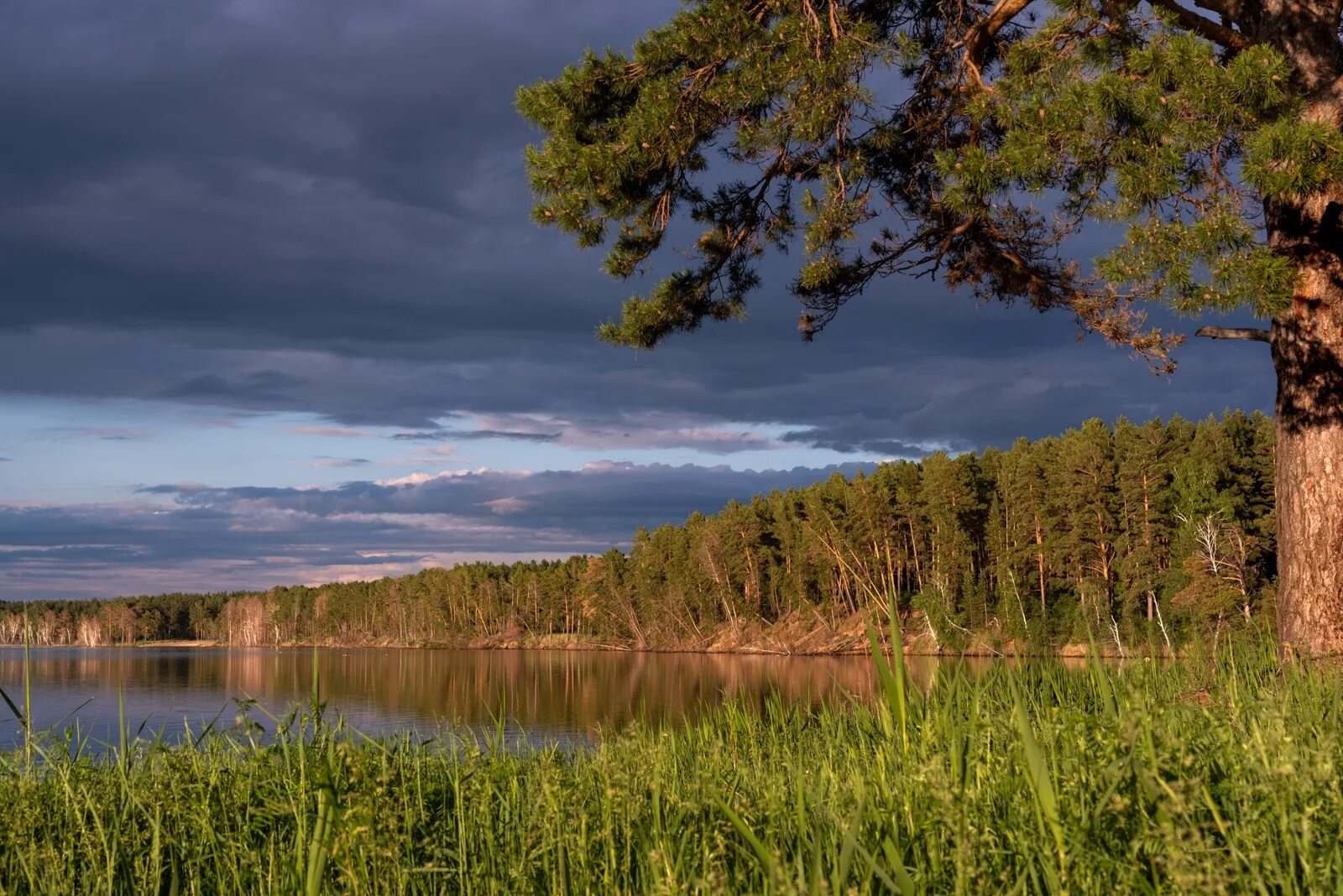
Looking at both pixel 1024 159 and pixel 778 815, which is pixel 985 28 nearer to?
pixel 1024 159

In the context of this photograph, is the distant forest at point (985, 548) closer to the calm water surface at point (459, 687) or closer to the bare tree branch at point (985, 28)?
the calm water surface at point (459, 687)

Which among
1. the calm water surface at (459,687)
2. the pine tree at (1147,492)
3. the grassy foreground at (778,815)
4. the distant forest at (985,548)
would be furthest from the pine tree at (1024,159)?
the pine tree at (1147,492)

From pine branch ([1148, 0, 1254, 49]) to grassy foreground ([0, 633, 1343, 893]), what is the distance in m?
6.71

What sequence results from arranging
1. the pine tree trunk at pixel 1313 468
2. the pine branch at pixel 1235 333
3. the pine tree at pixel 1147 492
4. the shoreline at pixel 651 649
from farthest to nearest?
the pine tree at pixel 1147 492, the pine branch at pixel 1235 333, the pine tree trunk at pixel 1313 468, the shoreline at pixel 651 649

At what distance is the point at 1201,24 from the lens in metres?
9.70

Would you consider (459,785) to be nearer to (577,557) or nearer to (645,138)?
(645,138)

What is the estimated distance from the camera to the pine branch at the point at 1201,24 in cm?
956

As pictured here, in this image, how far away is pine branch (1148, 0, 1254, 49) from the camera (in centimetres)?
956

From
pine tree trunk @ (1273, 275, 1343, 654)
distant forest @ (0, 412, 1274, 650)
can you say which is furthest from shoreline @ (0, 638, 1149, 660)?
pine tree trunk @ (1273, 275, 1343, 654)

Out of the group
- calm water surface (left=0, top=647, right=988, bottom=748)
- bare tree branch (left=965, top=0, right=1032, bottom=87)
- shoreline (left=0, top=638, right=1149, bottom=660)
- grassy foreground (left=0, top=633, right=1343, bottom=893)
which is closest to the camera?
grassy foreground (left=0, top=633, right=1343, bottom=893)

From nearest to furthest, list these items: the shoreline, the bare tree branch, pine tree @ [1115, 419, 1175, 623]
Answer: the shoreline
the bare tree branch
pine tree @ [1115, 419, 1175, 623]

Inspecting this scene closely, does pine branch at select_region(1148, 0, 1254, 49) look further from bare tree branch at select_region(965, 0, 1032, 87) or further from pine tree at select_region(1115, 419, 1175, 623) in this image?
pine tree at select_region(1115, 419, 1175, 623)

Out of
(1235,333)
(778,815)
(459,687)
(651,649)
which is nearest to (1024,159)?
(1235,333)

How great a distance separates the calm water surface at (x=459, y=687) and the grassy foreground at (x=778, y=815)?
1551 centimetres
